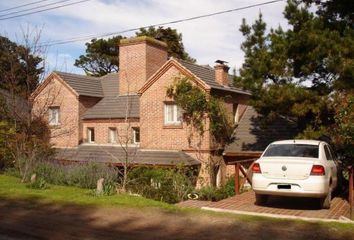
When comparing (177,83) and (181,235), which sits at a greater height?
(177,83)

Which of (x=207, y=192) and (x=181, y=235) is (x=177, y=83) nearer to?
(x=207, y=192)

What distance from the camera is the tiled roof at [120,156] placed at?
73.6ft

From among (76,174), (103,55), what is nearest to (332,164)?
(76,174)

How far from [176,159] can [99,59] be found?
39510mm

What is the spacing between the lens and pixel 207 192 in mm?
16484

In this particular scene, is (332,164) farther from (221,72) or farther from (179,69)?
(221,72)

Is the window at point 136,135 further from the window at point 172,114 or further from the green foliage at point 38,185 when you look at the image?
the green foliage at point 38,185

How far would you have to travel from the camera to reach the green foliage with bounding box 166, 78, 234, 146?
74.0ft

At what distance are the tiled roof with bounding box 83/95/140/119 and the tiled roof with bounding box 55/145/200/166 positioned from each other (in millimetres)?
1898

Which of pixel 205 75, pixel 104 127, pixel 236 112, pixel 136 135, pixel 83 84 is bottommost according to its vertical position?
pixel 136 135

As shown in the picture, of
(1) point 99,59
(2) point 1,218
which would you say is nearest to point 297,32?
(2) point 1,218

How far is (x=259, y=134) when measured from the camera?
939 inches

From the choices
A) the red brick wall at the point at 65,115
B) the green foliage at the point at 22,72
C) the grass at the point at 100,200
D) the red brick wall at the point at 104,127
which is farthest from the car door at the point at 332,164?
the red brick wall at the point at 65,115

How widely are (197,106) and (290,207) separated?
36.0ft
